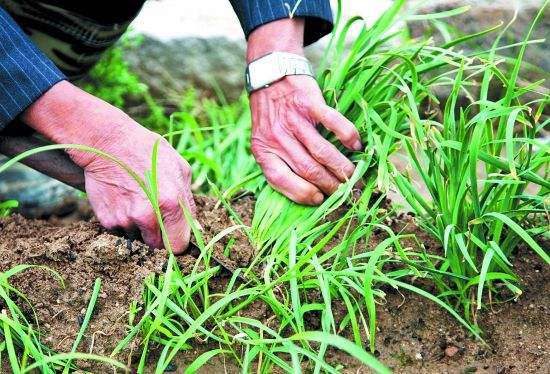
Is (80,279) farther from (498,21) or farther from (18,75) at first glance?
(498,21)

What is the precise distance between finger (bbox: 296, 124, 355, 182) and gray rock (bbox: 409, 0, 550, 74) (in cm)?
130

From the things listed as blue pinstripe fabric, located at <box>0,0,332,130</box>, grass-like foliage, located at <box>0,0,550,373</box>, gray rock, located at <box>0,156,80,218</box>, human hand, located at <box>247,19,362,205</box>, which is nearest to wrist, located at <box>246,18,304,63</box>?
human hand, located at <box>247,19,362,205</box>

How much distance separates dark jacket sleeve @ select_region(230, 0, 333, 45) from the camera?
1.92m

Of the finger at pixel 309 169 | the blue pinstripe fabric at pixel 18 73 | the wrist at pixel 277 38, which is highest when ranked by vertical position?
the blue pinstripe fabric at pixel 18 73

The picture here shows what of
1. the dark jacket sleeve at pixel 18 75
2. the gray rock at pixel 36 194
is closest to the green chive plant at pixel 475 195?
the dark jacket sleeve at pixel 18 75

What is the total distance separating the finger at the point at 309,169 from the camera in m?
1.79

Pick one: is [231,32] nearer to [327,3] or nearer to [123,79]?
[123,79]

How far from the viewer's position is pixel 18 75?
156cm

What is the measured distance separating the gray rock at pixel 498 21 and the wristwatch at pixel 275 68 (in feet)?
3.87

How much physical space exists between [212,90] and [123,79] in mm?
462

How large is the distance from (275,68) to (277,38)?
10 centimetres

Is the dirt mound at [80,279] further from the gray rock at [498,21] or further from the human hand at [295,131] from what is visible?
the gray rock at [498,21]

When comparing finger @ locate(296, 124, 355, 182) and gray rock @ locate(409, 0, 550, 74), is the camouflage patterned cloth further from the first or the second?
gray rock @ locate(409, 0, 550, 74)

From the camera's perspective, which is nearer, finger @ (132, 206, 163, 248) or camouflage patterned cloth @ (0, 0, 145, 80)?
finger @ (132, 206, 163, 248)
